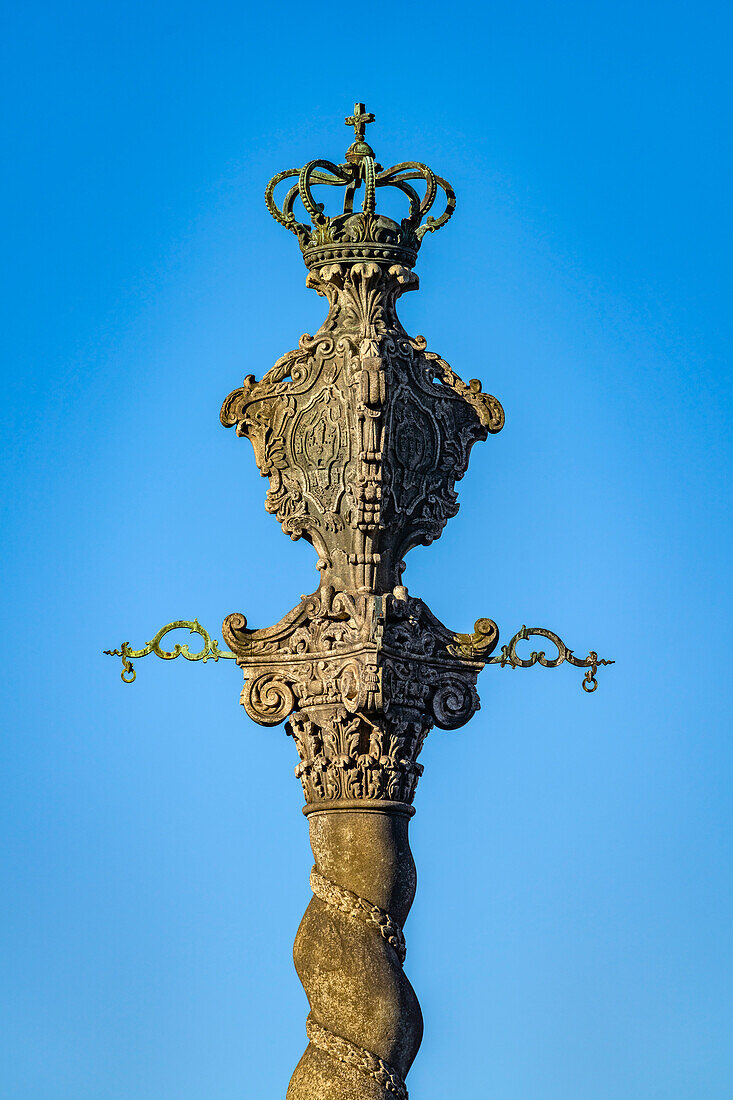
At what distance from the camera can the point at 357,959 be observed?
80.4ft

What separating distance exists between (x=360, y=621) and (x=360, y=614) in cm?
9

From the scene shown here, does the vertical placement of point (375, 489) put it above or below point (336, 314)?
below

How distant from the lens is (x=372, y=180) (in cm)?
2642

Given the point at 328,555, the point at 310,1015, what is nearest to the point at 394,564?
the point at 328,555

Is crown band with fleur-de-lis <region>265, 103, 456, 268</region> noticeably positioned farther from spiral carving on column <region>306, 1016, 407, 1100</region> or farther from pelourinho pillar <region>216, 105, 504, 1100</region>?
spiral carving on column <region>306, 1016, 407, 1100</region>

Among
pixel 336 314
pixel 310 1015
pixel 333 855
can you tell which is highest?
pixel 336 314

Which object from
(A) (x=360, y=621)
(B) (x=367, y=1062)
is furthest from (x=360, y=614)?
(B) (x=367, y=1062)

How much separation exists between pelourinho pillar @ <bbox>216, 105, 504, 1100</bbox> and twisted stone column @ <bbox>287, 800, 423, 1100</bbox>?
0.02 metres

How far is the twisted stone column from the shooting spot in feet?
79.8

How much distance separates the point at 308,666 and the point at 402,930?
290cm

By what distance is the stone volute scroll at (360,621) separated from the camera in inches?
968

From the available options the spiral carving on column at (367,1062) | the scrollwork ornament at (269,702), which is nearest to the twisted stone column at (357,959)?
the spiral carving on column at (367,1062)

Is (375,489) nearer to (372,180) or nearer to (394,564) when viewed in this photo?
(394,564)

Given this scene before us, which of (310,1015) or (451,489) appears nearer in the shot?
(310,1015)
